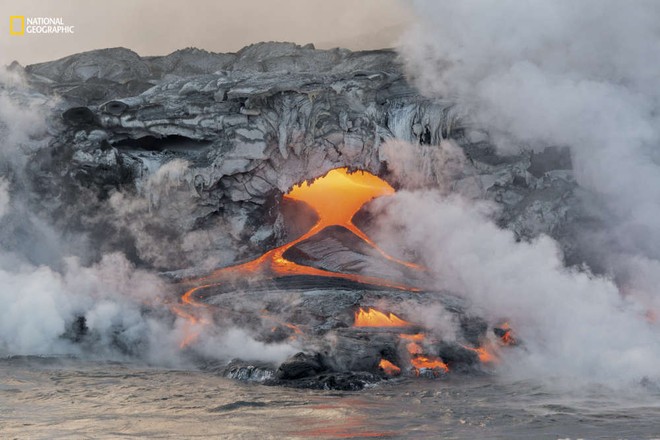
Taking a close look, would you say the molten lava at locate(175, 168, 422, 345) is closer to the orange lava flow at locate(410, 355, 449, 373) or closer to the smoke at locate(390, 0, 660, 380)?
the smoke at locate(390, 0, 660, 380)

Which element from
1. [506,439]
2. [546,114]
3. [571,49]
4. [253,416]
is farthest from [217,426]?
[571,49]

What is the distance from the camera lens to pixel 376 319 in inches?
909

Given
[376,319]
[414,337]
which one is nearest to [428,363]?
[414,337]

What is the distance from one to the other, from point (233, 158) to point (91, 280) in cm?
638

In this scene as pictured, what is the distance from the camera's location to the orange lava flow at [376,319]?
75.2ft

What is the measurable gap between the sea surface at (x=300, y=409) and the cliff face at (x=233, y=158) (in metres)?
8.21

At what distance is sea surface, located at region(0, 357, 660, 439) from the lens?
13.2m

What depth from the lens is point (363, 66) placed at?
94.8 ft

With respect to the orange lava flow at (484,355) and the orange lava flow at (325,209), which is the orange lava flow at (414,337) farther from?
the orange lava flow at (325,209)

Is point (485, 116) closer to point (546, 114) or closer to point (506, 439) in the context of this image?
point (546, 114)

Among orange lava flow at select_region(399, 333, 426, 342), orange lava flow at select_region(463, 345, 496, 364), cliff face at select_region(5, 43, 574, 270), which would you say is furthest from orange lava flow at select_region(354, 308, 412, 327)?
cliff face at select_region(5, 43, 574, 270)

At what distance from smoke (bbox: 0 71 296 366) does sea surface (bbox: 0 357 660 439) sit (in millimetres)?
2703

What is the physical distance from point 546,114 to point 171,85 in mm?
13798

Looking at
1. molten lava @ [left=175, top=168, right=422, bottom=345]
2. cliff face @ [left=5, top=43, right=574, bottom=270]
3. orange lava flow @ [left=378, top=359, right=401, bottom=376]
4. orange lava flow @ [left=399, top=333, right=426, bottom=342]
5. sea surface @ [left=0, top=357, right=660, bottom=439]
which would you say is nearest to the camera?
sea surface @ [left=0, top=357, right=660, bottom=439]
